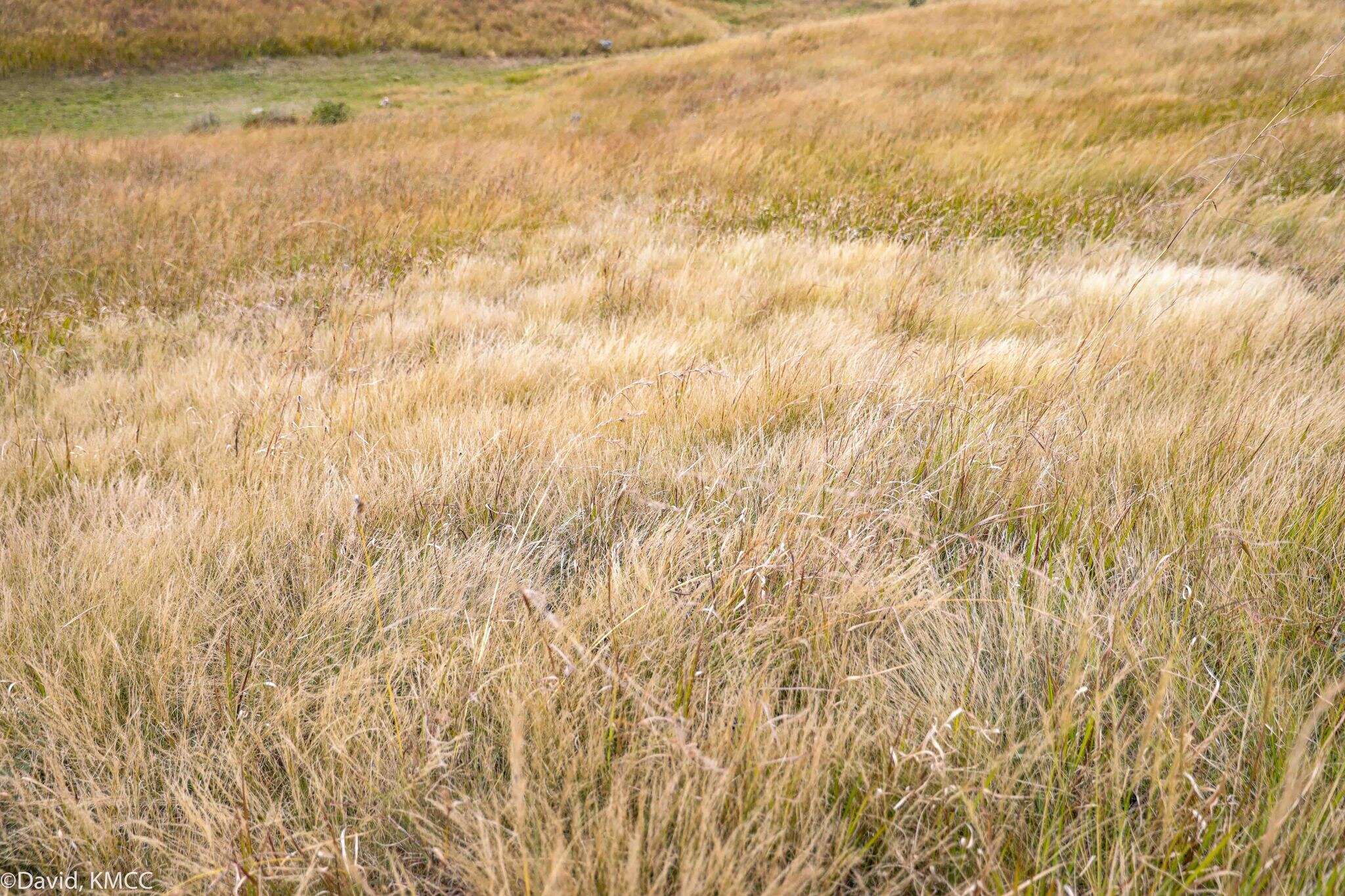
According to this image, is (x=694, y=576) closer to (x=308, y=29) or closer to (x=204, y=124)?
(x=204, y=124)

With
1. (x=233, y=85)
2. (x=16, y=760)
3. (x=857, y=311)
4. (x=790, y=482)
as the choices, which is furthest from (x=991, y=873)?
(x=233, y=85)

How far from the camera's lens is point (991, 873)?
834mm

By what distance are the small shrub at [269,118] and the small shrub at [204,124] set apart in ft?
1.95

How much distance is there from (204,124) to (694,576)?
1839 centimetres

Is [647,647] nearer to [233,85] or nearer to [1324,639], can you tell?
[1324,639]

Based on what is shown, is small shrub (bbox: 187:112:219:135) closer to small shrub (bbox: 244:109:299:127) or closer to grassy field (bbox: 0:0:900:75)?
small shrub (bbox: 244:109:299:127)

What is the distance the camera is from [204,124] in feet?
47.0

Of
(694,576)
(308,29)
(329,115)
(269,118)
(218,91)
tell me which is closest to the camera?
(694,576)

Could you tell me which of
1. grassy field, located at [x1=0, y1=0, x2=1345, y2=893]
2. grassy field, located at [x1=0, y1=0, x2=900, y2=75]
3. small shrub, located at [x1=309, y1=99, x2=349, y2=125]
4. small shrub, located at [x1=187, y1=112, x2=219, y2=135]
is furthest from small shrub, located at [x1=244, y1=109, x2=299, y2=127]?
grassy field, located at [x1=0, y1=0, x2=1345, y2=893]

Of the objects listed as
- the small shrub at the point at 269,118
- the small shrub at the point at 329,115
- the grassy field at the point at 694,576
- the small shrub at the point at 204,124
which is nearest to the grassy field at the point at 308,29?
the small shrub at the point at 204,124

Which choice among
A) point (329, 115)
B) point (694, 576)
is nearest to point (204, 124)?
point (329, 115)

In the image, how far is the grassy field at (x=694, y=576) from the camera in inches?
34.4

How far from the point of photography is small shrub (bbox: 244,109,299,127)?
14.3m

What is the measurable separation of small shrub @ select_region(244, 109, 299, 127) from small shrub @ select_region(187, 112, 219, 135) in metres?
0.59
